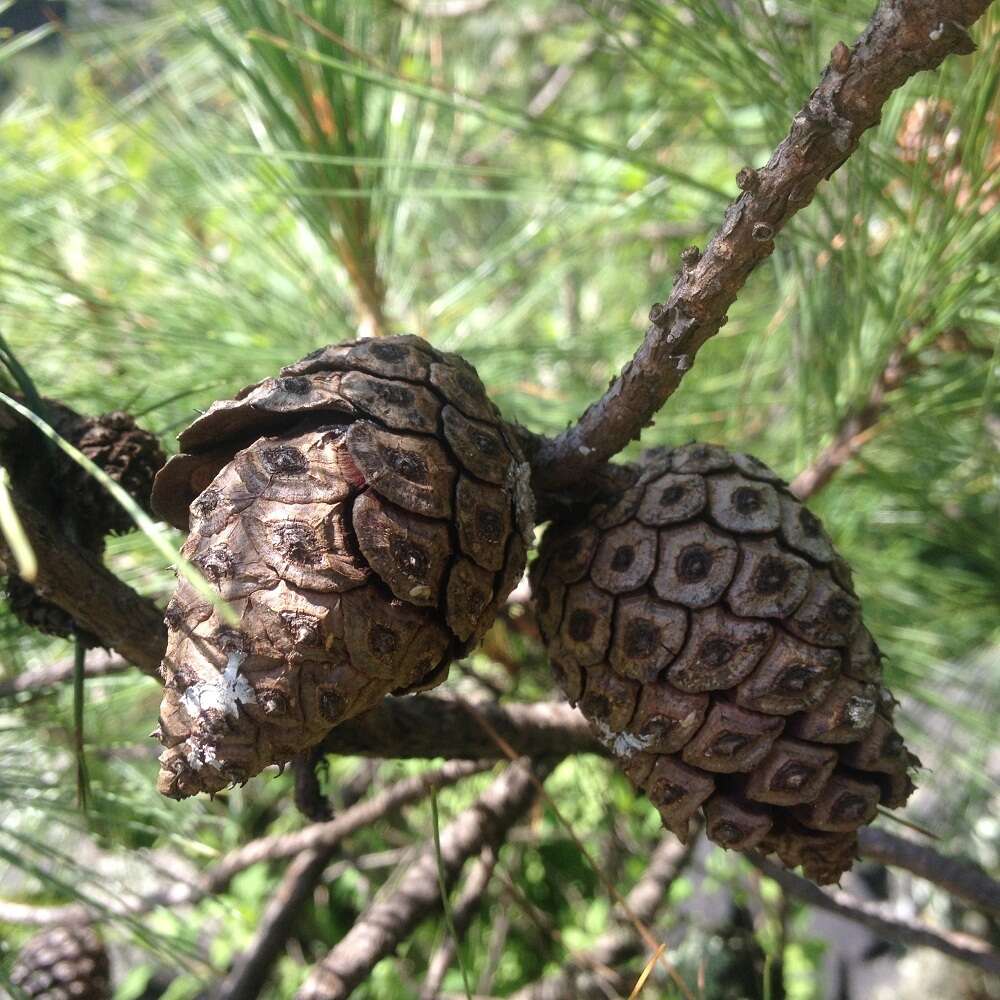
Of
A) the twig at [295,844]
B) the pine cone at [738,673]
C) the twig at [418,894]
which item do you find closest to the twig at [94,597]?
the pine cone at [738,673]

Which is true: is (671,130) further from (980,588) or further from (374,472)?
(374,472)

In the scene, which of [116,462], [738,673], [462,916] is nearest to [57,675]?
[116,462]

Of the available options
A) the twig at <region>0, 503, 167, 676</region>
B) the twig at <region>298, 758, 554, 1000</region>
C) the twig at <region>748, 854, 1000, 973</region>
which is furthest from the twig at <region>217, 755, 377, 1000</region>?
the twig at <region>0, 503, 167, 676</region>

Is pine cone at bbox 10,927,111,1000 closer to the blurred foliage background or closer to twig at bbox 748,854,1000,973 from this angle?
the blurred foliage background

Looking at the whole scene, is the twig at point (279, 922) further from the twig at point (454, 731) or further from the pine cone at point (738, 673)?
the pine cone at point (738, 673)

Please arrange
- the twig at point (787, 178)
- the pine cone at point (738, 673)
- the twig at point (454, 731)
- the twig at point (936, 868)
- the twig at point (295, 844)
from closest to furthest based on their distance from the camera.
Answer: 1. the twig at point (787, 178)
2. the pine cone at point (738, 673)
3. the twig at point (454, 731)
4. the twig at point (936, 868)
5. the twig at point (295, 844)
